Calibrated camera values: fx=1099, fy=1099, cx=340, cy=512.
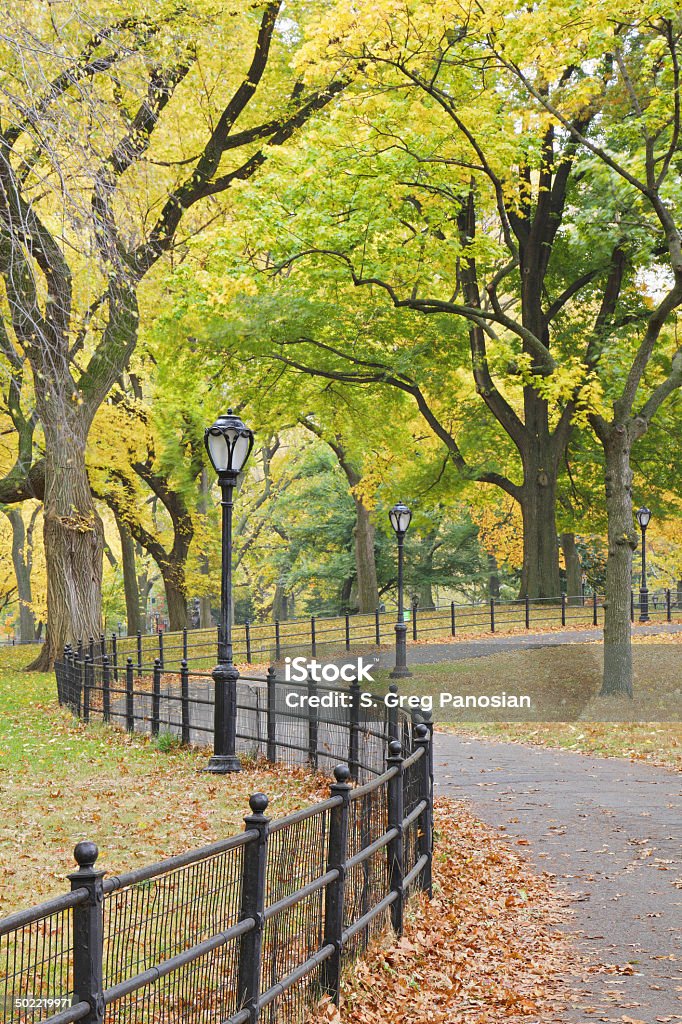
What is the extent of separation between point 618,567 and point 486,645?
10.2 metres

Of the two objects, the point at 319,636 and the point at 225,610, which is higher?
the point at 225,610

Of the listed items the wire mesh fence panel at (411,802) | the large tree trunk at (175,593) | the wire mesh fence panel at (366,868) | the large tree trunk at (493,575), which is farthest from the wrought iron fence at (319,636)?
the wire mesh fence panel at (366,868)

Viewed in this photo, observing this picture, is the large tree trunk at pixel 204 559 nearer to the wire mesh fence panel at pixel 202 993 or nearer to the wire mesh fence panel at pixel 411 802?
the wire mesh fence panel at pixel 411 802

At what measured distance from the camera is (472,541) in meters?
54.7

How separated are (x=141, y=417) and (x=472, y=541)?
74.7 ft

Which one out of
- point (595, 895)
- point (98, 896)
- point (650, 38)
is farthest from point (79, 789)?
point (650, 38)

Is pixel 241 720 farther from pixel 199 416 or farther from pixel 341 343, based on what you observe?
pixel 199 416

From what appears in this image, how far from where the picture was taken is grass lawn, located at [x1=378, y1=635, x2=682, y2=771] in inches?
680

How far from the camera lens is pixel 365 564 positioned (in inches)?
1693

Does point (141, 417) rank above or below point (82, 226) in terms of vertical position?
above

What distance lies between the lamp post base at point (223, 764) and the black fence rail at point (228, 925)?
6206mm

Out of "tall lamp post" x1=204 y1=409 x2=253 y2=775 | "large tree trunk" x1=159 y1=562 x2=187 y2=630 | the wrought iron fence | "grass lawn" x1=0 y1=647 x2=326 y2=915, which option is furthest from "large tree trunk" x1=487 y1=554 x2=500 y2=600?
"tall lamp post" x1=204 y1=409 x2=253 y2=775

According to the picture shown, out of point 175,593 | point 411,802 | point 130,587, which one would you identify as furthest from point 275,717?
point 130,587

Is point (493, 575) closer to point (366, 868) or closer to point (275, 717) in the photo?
point (275, 717)
